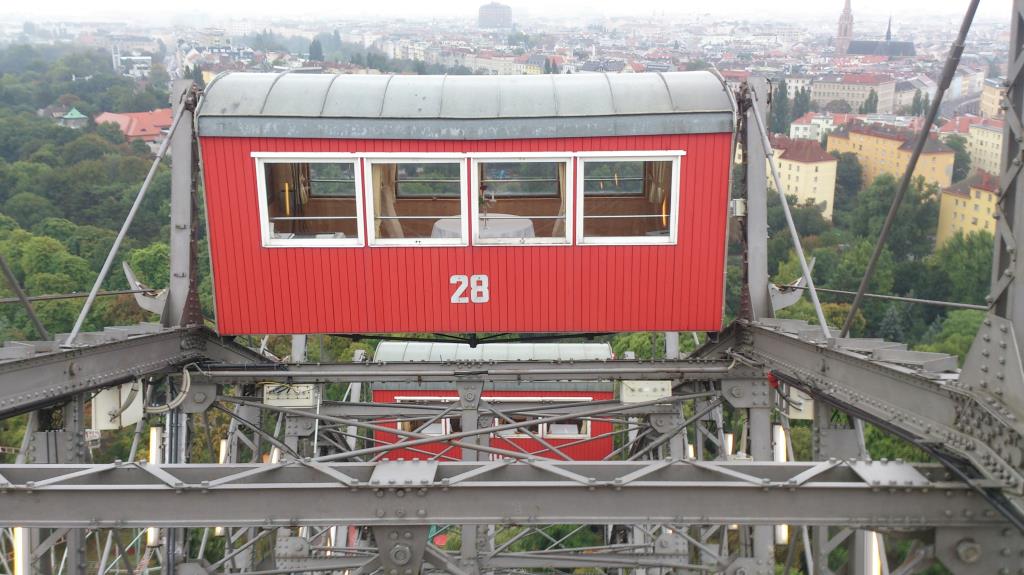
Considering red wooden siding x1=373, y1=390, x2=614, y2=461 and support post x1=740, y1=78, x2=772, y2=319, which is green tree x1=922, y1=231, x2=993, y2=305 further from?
support post x1=740, y1=78, x2=772, y2=319

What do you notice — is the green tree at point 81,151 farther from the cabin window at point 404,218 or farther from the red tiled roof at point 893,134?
the cabin window at point 404,218

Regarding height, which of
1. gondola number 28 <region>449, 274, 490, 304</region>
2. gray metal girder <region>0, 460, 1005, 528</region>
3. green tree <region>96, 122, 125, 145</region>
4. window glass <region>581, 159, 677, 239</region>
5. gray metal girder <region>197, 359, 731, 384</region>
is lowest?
green tree <region>96, 122, 125, 145</region>

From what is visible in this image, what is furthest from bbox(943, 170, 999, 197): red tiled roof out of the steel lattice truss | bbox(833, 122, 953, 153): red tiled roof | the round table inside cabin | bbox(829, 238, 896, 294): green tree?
the steel lattice truss

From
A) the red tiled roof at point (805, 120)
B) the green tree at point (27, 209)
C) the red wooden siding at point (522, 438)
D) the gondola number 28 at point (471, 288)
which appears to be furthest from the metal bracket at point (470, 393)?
the red tiled roof at point (805, 120)

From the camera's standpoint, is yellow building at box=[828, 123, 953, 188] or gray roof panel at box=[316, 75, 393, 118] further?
yellow building at box=[828, 123, 953, 188]

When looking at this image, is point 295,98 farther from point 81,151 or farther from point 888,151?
point 888,151

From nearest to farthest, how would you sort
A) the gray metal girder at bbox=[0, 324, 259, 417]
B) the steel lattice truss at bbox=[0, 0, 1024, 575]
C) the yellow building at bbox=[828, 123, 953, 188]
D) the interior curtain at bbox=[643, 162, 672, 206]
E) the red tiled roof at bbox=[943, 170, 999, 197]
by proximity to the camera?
the steel lattice truss at bbox=[0, 0, 1024, 575], the gray metal girder at bbox=[0, 324, 259, 417], the interior curtain at bbox=[643, 162, 672, 206], the red tiled roof at bbox=[943, 170, 999, 197], the yellow building at bbox=[828, 123, 953, 188]

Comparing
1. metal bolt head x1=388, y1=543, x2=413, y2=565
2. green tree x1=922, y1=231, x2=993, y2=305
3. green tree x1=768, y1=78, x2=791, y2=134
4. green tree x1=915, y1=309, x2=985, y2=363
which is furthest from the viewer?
green tree x1=768, y1=78, x2=791, y2=134
